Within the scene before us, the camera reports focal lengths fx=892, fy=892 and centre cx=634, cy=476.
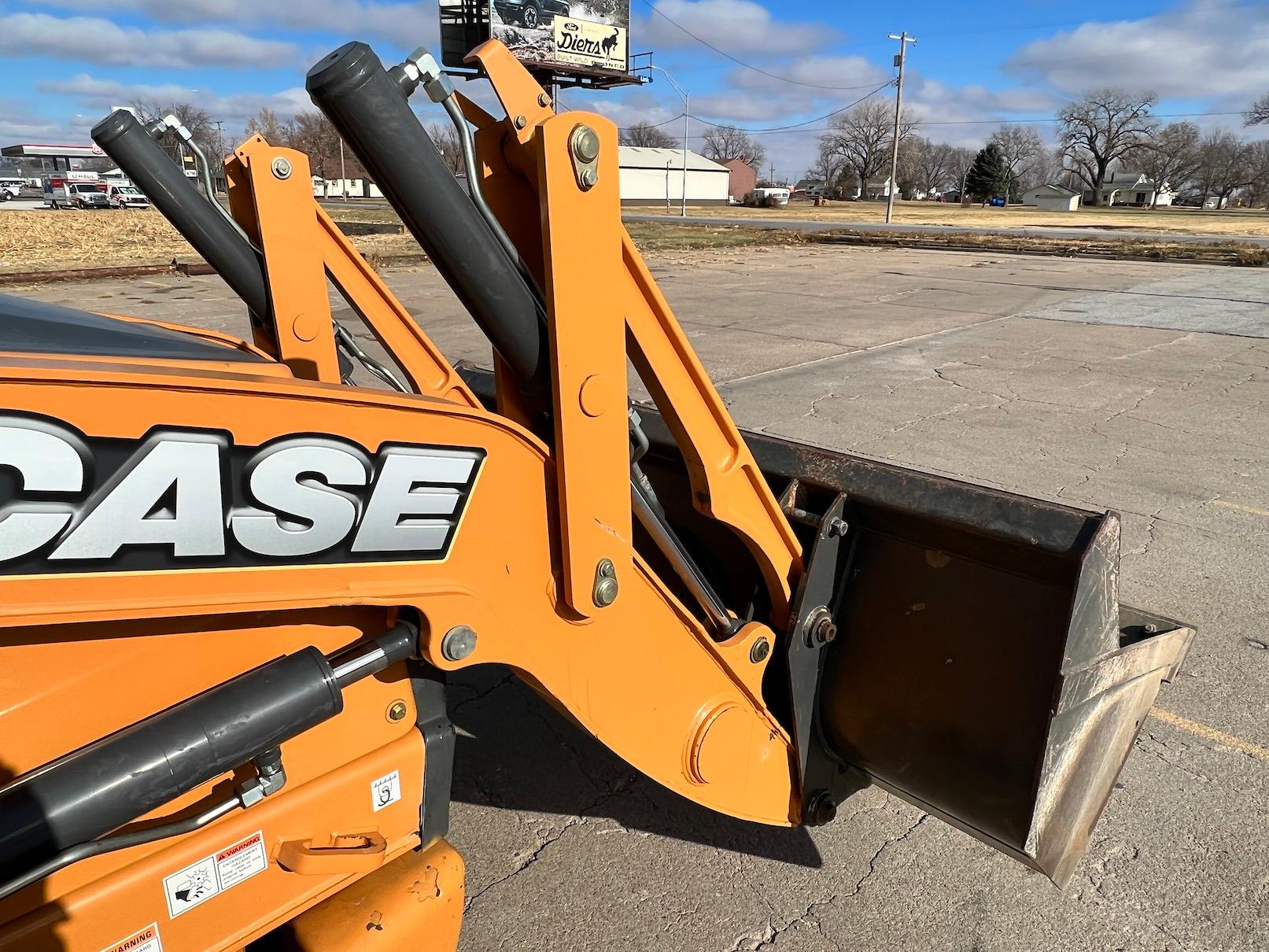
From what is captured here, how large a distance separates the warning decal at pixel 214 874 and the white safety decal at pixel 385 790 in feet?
0.71

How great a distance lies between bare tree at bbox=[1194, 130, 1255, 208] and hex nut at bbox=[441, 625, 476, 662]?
106202mm

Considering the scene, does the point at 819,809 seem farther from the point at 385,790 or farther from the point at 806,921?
the point at 385,790

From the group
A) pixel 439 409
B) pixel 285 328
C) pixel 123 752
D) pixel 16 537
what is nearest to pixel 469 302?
pixel 439 409

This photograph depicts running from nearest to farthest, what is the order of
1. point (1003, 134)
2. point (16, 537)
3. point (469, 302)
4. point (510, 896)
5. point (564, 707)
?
point (16, 537)
point (469, 302)
point (564, 707)
point (510, 896)
point (1003, 134)

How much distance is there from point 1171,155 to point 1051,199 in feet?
60.7

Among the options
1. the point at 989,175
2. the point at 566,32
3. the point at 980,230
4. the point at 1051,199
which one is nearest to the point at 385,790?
the point at 980,230

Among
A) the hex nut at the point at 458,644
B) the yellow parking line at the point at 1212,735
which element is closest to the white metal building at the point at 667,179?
the yellow parking line at the point at 1212,735

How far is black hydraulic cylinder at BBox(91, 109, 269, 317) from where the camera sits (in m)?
2.54

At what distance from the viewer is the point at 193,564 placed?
123 centimetres

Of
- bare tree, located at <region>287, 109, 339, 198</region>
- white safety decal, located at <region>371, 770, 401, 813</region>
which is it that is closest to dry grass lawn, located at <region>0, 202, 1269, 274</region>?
white safety decal, located at <region>371, 770, 401, 813</region>

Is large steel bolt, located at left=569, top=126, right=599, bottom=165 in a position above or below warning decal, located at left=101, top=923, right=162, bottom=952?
above

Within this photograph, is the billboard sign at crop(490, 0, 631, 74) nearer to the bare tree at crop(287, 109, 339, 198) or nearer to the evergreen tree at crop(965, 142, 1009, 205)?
the bare tree at crop(287, 109, 339, 198)

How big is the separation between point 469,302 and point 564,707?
0.82 m

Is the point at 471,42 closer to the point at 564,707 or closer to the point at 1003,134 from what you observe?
the point at 564,707
